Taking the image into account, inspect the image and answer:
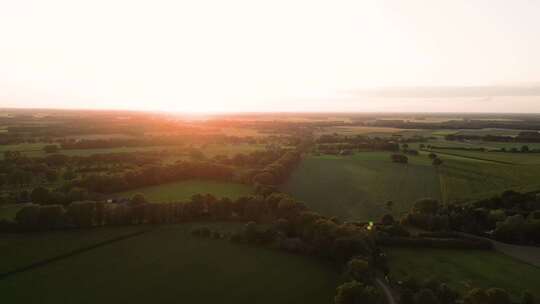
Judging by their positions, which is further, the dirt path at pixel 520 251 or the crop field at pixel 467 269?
the dirt path at pixel 520 251

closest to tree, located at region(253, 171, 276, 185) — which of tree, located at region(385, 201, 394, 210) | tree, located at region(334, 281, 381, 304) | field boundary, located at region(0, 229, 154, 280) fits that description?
tree, located at region(385, 201, 394, 210)

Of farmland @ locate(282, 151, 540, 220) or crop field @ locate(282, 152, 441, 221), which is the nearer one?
crop field @ locate(282, 152, 441, 221)

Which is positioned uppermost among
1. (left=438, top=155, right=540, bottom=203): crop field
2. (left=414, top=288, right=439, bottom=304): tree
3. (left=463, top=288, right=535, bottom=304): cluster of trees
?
(left=438, top=155, right=540, bottom=203): crop field

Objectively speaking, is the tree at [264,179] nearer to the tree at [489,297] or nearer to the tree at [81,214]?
the tree at [81,214]

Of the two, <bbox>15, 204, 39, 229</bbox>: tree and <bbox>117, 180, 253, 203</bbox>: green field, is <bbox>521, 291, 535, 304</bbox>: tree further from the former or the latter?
<bbox>15, 204, 39, 229</bbox>: tree

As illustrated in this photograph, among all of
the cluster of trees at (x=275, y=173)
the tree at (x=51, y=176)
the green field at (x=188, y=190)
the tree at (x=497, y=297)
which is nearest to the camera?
the tree at (x=497, y=297)

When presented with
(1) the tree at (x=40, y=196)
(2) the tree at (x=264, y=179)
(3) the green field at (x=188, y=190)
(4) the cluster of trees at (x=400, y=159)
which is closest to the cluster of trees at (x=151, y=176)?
(3) the green field at (x=188, y=190)
